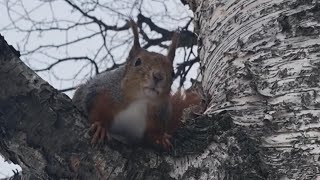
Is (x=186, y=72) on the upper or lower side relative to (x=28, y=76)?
upper

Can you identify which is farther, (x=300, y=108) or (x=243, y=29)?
(x=243, y=29)

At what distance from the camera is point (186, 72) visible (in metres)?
3.07

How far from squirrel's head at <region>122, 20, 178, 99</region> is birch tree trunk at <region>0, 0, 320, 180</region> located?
0.17 meters

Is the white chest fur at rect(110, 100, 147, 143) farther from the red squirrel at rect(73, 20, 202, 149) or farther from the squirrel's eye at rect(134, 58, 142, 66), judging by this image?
the squirrel's eye at rect(134, 58, 142, 66)

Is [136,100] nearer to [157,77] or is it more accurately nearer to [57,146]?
[157,77]

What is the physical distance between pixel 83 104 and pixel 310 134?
619 mm

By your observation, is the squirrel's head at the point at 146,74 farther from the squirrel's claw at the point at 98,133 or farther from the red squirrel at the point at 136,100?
the squirrel's claw at the point at 98,133

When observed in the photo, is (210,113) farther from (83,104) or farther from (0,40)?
(0,40)

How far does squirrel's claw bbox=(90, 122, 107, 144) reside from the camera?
121 centimetres

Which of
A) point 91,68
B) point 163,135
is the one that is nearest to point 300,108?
point 163,135

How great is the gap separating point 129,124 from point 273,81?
0.37m

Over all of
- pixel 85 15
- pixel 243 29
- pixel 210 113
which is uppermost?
pixel 85 15

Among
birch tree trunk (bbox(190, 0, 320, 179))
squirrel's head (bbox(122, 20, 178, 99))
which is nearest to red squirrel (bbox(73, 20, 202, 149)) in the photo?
squirrel's head (bbox(122, 20, 178, 99))

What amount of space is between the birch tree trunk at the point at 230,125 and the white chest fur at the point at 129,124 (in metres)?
0.15
